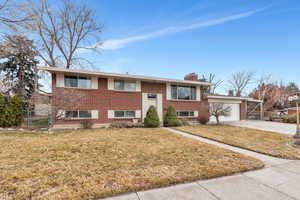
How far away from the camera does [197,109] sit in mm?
13766

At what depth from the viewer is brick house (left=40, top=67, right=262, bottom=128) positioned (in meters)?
9.88

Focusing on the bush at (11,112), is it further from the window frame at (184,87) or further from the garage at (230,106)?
the garage at (230,106)

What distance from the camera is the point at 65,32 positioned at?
1652cm

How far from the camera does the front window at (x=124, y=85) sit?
11355 millimetres

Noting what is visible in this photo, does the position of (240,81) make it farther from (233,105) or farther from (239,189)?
(239,189)

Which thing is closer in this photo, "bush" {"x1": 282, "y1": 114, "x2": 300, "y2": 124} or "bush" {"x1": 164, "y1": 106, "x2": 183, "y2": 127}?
"bush" {"x1": 164, "y1": 106, "x2": 183, "y2": 127}

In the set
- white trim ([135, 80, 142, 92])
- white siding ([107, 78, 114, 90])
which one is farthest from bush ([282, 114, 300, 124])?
white siding ([107, 78, 114, 90])

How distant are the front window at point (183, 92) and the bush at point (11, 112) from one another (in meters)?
12.4

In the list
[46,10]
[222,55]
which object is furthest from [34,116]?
[222,55]

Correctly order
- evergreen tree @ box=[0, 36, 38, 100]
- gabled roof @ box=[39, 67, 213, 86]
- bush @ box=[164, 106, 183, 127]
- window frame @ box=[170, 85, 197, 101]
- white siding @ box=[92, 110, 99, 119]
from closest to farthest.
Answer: gabled roof @ box=[39, 67, 213, 86] → white siding @ box=[92, 110, 99, 119] → bush @ box=[164, 106, 183, 127] → window frame @ box=[170, 85, 197, 101] → evergreen tree @ box=[0, 36, 38, 100]

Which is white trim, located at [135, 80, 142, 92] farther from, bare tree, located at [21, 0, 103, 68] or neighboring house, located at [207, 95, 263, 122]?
bare tree, located at [21, 0, 103, 68]

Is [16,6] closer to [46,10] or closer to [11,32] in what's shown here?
[11,32]

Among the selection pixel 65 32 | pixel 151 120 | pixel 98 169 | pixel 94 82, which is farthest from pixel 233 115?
pixel 65 32

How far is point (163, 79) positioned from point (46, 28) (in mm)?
14919
